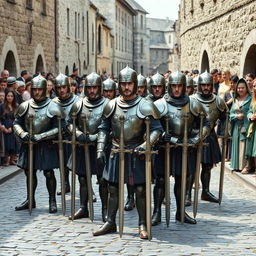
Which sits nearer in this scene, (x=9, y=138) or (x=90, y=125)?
(x=90, y=125)

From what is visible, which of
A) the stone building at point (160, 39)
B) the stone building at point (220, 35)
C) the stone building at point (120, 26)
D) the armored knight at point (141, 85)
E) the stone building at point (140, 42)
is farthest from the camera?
the stone building at point (160, 39)

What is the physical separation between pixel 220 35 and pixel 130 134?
12.8 metres

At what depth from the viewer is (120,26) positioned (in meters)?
70.9

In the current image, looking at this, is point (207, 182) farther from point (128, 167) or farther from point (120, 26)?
point (120, 26)

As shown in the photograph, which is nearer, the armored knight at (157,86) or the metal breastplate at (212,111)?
the armored knight at (157,86)

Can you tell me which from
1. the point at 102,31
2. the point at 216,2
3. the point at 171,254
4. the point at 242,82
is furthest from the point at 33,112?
the point at 102,31

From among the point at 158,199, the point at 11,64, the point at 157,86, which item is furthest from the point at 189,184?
the point at 11,64

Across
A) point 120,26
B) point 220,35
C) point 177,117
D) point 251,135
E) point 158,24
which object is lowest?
point 251,135

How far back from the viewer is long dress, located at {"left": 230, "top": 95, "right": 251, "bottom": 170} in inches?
493

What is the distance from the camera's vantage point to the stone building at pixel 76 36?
30.2 m

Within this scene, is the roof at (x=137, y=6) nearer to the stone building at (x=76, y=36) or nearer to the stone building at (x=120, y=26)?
the stone building at (x=120, y=26)

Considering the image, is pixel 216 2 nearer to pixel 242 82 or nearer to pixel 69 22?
pixel 242 82

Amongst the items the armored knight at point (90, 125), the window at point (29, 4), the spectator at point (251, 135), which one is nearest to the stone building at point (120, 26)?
the window at point (29, 4)

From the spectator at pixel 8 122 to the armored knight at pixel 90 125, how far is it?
4612mm
